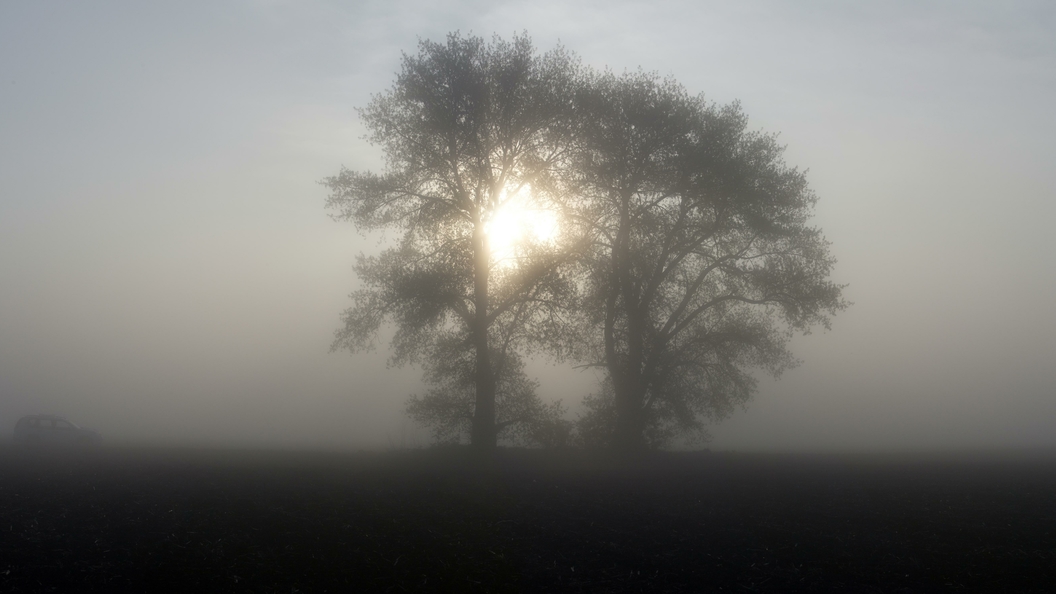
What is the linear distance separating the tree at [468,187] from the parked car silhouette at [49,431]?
22615 millimetres

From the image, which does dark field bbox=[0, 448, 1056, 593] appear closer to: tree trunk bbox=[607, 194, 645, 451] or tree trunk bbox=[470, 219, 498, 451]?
tree trunk bbox=[470, 219, 498, 451]

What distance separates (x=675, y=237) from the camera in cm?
2595

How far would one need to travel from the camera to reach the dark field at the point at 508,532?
926cm

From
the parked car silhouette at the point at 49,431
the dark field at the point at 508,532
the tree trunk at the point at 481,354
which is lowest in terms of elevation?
the dark field at the point at 508,532

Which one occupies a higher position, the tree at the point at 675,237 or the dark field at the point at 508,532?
the tree at the point at 675,237

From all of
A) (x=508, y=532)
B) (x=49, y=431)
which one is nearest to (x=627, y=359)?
(x=508, y=532)

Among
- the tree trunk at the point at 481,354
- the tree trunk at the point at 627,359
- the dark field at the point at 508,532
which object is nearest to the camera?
the dark field at the point at 508,532

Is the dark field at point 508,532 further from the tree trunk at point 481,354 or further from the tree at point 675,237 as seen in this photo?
the tree at point 675,237

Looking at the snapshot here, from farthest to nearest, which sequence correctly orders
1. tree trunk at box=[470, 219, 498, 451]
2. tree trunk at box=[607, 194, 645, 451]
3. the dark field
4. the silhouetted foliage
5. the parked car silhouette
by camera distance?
the parked car silhouette < tree trunk at box=[607, 194, 645, 451] < the silhouetted foliage < tree trunk at box=[470, 219, 498, 451] < the dark field

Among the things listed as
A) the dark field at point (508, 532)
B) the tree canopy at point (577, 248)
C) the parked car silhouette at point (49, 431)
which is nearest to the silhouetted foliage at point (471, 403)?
the tree canopy at point (577, 248)

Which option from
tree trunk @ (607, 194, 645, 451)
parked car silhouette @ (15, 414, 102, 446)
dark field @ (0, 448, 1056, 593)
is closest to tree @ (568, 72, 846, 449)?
tree trunk @ (607, 194, 645, 451)

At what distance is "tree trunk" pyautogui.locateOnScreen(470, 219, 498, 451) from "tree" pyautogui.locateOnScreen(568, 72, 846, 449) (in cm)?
437

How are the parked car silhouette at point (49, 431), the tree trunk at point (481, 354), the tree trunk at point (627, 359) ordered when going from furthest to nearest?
1. the parked car silhouette at point (49, 431)
2. the tree trunk at point (627, 359)
3. the tree trunk at point (481, 354)

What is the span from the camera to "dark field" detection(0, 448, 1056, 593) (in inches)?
364
